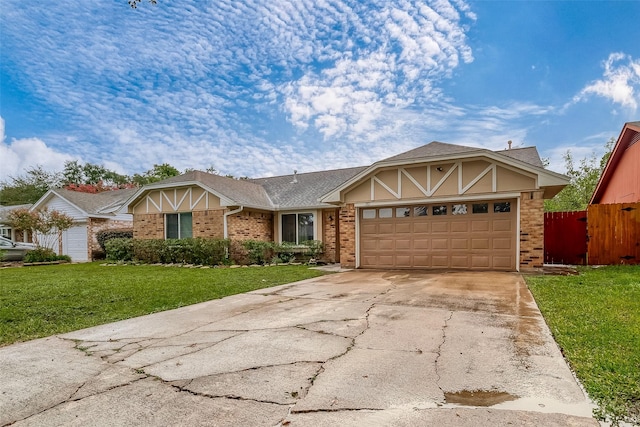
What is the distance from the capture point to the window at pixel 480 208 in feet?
34.9

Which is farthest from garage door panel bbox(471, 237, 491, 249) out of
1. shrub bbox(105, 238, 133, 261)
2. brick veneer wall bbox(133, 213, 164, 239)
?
shrub bbox(105, 238, 133, 261)

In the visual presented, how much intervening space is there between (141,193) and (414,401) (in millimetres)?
17016

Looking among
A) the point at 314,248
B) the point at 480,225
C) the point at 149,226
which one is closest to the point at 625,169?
the point at 480,225

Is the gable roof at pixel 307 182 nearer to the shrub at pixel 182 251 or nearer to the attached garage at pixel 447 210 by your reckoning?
the attached garage at pixel 447 210

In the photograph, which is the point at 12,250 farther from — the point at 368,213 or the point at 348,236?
the point at 368,213

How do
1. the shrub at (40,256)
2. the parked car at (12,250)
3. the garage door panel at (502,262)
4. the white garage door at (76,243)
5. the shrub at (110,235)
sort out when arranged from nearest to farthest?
the garage door panel at (502,262)
the shrub at (40,256)
the parked car at (12,250)
the shrub at (110,235)
the white garage door at (76,243)

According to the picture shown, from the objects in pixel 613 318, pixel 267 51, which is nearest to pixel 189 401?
pixel 613 318

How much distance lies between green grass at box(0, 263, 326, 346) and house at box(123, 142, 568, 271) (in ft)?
10.2

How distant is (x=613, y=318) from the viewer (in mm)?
4496

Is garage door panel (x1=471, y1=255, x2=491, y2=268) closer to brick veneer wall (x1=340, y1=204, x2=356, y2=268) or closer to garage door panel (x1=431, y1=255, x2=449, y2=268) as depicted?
garage door panel (x1=431, y1=255, x2=449, y2=268)

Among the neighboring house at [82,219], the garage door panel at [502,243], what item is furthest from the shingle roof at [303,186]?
the neighboring house at [82,219]

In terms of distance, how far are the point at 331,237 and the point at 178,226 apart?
24.1ft

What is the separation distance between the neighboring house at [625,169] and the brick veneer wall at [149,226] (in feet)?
63.0

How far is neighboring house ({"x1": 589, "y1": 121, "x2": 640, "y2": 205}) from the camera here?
12445mm
